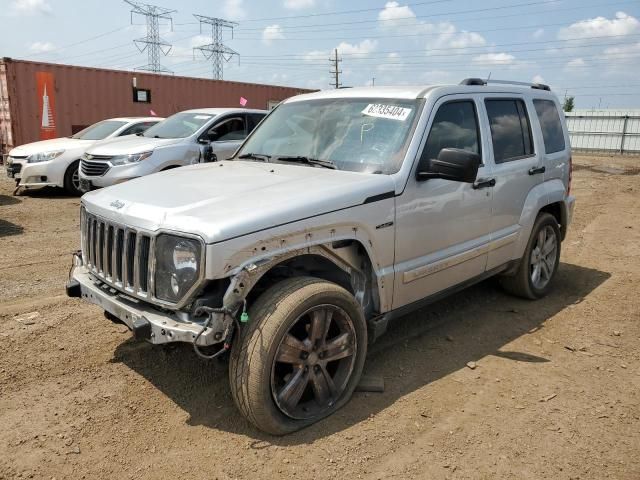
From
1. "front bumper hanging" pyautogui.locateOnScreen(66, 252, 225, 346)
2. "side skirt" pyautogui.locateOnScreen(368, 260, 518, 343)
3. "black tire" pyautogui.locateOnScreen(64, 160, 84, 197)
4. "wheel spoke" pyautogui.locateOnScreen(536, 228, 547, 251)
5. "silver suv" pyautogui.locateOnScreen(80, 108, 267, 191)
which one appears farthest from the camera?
"black tire" pyautogui.locateOnScreen(64, 160, 84, 197)

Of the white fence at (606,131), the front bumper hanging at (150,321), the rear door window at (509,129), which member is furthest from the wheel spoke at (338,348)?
the white fence at (606,131)

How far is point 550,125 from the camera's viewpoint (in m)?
5.37

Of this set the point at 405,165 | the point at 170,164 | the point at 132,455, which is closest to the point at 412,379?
the point at 405,165

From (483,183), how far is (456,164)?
93 centimetres

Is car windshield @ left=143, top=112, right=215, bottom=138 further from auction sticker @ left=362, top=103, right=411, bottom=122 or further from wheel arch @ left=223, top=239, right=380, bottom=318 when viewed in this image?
wheel arch @ left=223, top=239, right=380, bottom=318

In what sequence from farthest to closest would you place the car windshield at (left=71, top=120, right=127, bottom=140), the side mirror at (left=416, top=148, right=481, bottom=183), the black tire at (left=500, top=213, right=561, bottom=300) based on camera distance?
the car windshield at (left=71, top=120, right=127, bottom=140)
the black tire at (left=500, top=213, right=561, bottom=300)
the side mirror at (left=416, top=148, right=481, bottom=183)

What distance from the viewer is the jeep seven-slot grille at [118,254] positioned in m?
2.99

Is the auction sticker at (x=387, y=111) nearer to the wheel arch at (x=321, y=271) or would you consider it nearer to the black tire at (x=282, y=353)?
the wheel arch at (x=321, y=271)

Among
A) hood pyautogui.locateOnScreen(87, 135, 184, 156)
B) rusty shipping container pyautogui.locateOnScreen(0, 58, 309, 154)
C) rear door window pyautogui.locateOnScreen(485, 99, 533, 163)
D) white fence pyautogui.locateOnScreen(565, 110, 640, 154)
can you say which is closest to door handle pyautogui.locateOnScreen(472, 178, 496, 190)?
rear door window pyautogui.locateOnScreen(485, 99, 533, 163)

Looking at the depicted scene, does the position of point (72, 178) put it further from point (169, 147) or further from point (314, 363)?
point (314, 363)

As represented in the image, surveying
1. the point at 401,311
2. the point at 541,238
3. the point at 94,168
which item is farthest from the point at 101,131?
the point at 401,311

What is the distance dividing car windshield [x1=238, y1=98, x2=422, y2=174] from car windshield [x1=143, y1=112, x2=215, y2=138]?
567cm

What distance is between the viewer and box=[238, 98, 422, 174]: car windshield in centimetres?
370

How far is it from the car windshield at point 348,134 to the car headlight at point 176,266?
53.0 inches
